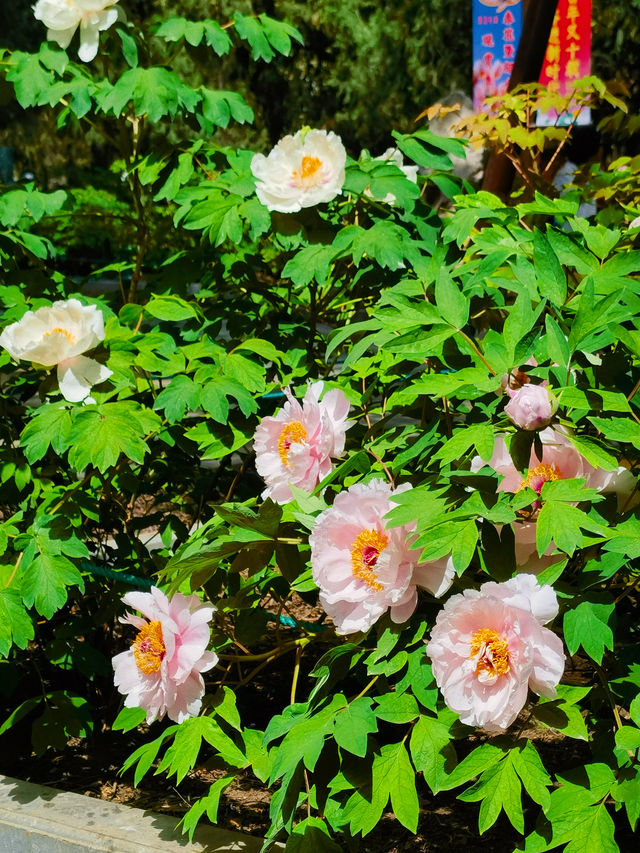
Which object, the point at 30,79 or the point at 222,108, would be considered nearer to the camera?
the point at 30,79

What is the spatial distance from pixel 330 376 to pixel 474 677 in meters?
1.19

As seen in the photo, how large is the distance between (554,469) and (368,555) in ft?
1.07

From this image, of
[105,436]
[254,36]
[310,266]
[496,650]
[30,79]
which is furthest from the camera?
[254,36]

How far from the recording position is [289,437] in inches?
69.3

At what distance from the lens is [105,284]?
14.5 m

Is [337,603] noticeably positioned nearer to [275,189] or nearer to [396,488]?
[396,488]

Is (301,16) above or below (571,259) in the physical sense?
below

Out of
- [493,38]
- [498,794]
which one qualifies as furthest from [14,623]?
[493,38]

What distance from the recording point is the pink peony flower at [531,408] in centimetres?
135

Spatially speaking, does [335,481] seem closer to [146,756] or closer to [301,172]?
[146,756]

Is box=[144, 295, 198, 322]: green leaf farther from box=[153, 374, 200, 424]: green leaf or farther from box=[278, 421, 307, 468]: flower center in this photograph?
box=[278, 421, 307, 468]: flower center

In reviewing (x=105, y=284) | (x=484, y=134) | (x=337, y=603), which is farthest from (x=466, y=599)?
(x=105, y=284)

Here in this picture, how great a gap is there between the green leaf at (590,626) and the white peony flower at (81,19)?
1.84 m

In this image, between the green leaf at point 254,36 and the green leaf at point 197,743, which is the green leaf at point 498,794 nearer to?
the green leaf at point 197,743
